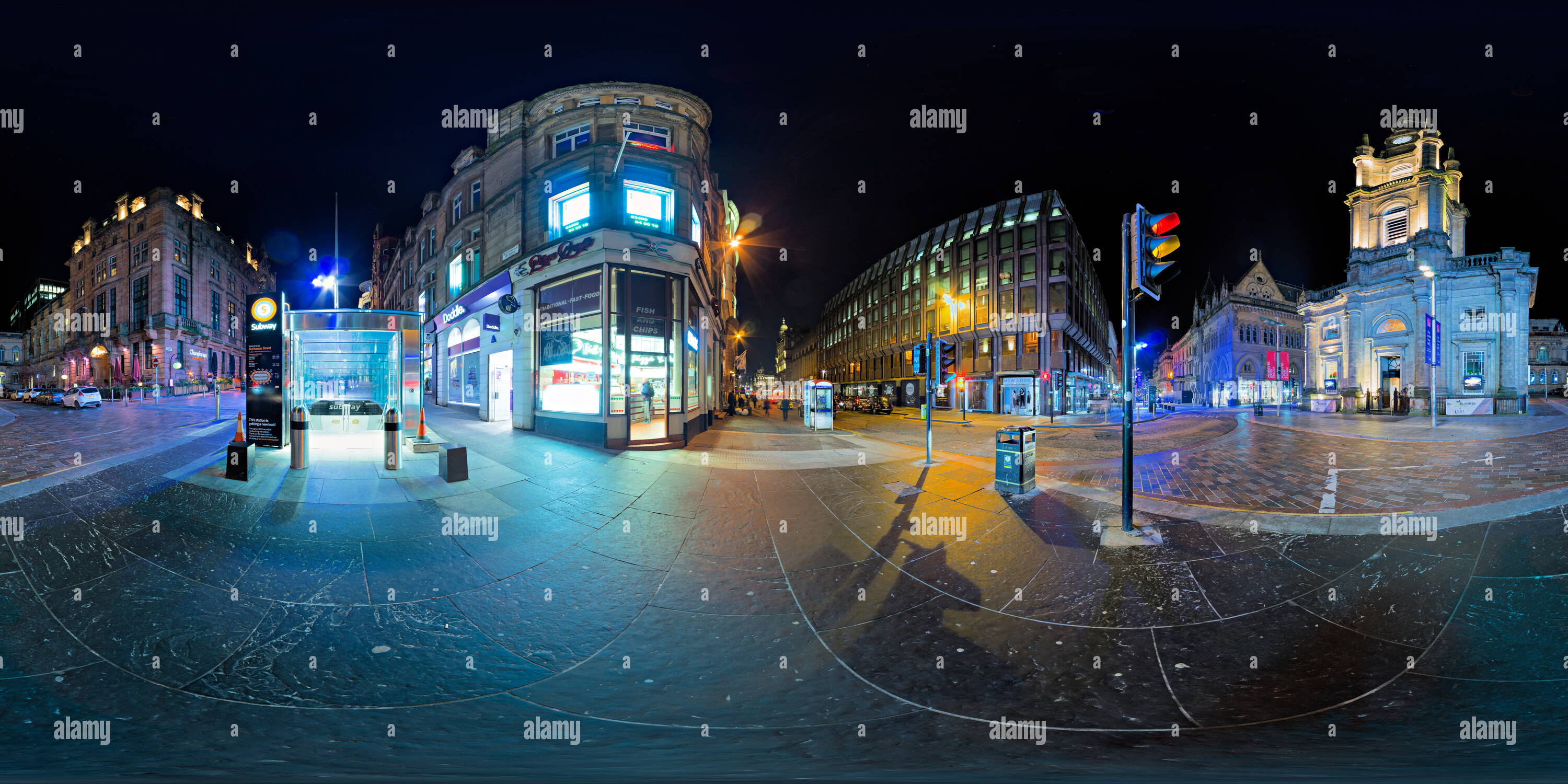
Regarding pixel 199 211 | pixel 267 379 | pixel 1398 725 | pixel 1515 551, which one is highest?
pixel 199 211

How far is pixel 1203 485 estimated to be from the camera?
30.5 feet

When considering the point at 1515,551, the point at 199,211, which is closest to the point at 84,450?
the point at 1515,551

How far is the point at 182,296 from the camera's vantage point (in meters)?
58.0

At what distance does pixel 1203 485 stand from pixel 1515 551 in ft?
12.0

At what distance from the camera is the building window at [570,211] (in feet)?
47.6

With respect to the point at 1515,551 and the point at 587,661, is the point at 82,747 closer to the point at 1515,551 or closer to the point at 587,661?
the point at 587,661

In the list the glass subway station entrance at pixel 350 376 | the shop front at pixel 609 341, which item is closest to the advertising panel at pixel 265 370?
the glass subway station entrance at pixel 350 376

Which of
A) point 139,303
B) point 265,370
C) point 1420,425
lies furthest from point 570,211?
point 139,303

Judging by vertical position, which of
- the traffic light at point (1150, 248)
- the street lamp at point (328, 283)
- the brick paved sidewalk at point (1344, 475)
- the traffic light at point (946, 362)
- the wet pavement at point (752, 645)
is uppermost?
the street lamp at point (328, 283)

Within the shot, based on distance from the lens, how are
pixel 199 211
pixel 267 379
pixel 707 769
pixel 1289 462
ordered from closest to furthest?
pixel 707 769 < pixel 267 379 < pixel 1289 462 < pixel 199 211

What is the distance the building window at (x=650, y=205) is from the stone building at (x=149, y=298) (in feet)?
196

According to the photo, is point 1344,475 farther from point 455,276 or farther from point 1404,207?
point 1404,207

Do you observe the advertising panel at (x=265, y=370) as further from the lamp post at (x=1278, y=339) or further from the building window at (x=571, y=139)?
the lamp post at (x=1278, y=339)

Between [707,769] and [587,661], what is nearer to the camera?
[707,769]
